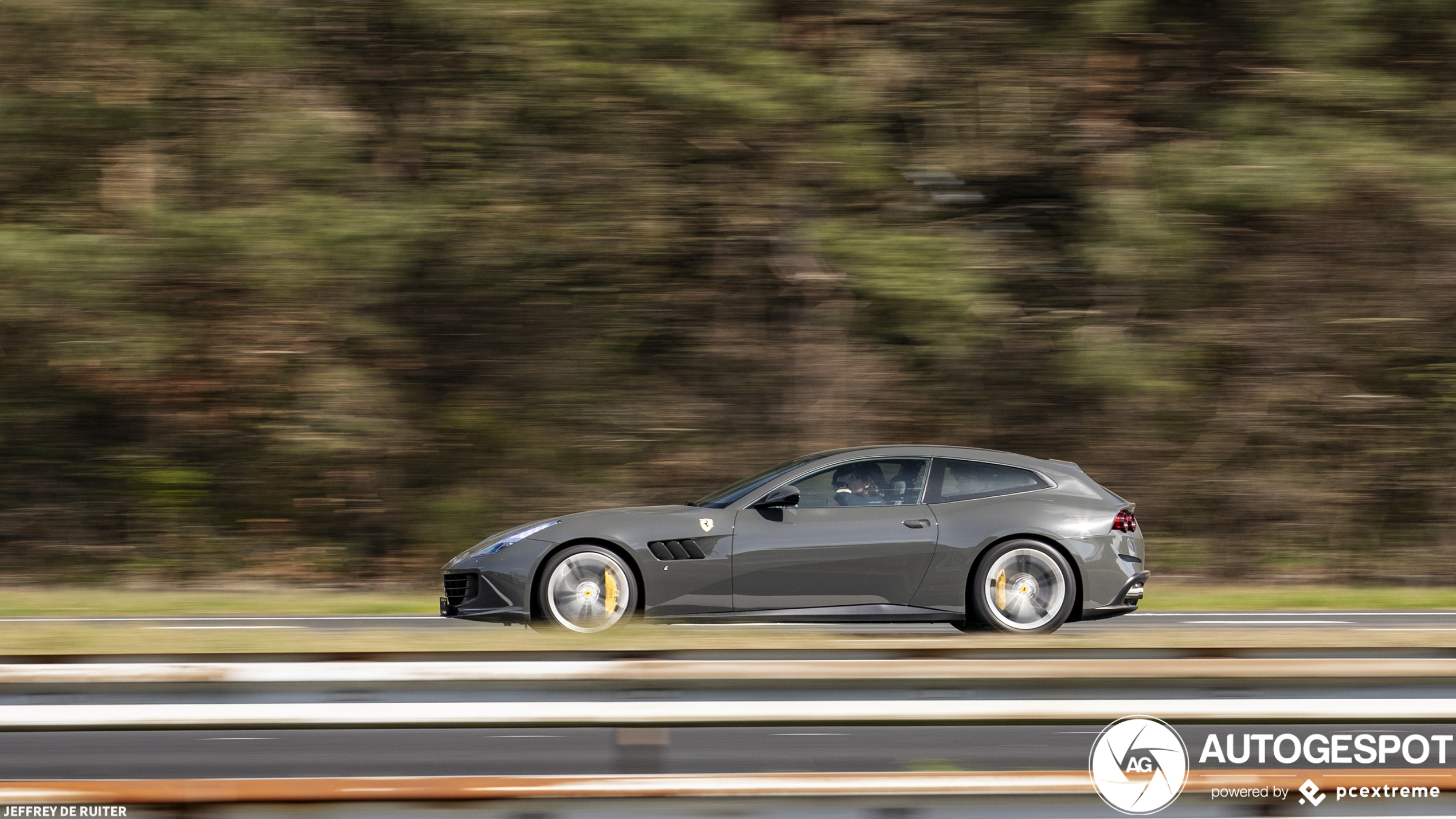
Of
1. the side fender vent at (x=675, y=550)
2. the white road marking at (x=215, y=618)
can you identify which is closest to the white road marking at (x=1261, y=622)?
the side fender vent at (x=675, y=550)

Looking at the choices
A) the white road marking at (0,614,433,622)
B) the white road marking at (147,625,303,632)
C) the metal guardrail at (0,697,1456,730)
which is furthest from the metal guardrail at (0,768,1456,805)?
the white road marking at (0,614,433,622)

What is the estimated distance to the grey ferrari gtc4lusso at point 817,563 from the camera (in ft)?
26.9

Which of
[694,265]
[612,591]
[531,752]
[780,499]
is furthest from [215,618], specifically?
[531,752]

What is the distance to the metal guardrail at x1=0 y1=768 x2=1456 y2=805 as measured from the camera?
368 centimetres

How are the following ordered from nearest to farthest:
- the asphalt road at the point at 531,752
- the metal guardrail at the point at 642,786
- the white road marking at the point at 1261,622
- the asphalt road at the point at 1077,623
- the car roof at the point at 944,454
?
the metal guardrail at the point at 642,786, the asphalt road at the point at 531,752, the asphalt road at the point at 1077,623, the car roof at the point at 944,454, the white road marking at the point at 1261,622

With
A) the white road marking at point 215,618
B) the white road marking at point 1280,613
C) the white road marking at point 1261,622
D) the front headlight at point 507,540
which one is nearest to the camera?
the front headlight at point 507,540

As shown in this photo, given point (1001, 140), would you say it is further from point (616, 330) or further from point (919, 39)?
point (616, 330)

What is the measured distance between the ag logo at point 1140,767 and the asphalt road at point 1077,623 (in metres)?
3.69

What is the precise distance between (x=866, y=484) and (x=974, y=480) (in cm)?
69

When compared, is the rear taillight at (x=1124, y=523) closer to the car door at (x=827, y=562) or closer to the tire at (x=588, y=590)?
the car door at (x=827, y=562)

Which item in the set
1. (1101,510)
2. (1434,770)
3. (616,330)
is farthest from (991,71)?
(1434,770)

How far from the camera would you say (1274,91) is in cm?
1372

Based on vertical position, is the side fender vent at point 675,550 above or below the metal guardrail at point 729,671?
above

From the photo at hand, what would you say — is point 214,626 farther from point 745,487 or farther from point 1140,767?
point 1140,767
